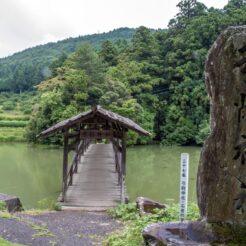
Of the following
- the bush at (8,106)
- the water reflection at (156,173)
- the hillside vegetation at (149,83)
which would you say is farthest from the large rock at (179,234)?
the bush at (8,106)

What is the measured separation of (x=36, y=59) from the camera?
95062 mm

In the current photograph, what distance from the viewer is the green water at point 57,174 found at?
597 inches

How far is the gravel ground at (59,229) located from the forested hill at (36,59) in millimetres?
63973

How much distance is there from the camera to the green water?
15156mm

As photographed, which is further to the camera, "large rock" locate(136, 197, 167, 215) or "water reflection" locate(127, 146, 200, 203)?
"water reflection" locate(127, 146, 200, 203)

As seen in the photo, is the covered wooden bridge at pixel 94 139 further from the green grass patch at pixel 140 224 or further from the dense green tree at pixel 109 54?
the dense green tree at pixel 109 54

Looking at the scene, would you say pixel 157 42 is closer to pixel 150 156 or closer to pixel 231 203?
pixel 150 156

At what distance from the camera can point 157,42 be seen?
42469mm

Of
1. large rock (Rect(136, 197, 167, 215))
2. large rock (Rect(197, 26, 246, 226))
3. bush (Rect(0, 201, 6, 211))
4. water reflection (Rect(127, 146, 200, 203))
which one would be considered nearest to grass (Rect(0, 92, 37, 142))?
water reflection (Rect(127, 146, 200, 203))

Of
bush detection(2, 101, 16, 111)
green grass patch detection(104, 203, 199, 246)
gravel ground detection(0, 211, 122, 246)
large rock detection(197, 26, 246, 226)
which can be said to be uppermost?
bush detection(2, 101, 16, 111)

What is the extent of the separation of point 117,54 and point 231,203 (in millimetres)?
38888

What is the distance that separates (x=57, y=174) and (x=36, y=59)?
258 feet

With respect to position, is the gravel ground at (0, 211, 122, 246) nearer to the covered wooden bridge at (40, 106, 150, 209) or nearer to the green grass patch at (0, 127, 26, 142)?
the covered wooden bridge at (40, 106, 150, 209)

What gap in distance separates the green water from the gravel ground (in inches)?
83.4
